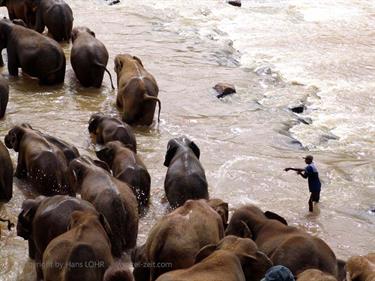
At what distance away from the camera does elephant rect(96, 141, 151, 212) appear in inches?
343

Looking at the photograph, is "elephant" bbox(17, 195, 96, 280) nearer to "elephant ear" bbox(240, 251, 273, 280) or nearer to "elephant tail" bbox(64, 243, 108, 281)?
"elephant tail" bbox(64, 243, 108, 281)

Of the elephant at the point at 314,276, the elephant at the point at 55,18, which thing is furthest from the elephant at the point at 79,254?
the elephant at the point at 55,18

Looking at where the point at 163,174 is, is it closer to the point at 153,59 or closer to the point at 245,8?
the point at 153,59

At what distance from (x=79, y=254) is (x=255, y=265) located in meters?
1.37

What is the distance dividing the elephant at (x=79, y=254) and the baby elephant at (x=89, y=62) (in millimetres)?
6217

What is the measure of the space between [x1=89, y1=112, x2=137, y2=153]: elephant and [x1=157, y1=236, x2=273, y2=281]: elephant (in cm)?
355

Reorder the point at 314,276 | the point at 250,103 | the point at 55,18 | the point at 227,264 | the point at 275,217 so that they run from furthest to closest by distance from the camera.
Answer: the point at 55,18
the point at 250,103
the point at 275,217
the point at 314,276
the point at 227,264

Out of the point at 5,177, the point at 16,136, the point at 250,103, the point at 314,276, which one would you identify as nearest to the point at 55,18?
the point at 250,103

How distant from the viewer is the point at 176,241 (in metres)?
6.80

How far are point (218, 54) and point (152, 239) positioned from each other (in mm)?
9682

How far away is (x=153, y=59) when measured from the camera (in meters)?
15.2

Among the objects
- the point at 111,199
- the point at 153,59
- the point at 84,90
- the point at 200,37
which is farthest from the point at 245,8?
the point at 111,199

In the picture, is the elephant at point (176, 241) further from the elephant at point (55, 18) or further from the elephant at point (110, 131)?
the elephant at point (55, 18)

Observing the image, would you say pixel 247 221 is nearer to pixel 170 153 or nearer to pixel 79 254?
pixel 79 254
